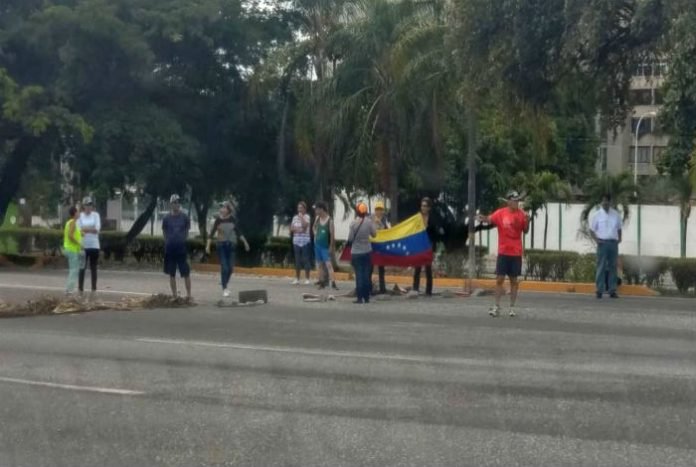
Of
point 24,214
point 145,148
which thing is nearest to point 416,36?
point 145,148

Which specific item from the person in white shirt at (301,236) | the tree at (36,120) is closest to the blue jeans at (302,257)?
the person in white shirt at (301,236)

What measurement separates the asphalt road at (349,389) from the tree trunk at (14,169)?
55.6 feet

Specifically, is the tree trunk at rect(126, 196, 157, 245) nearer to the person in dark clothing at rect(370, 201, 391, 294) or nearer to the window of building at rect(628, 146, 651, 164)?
the person in dark clothing at rect(370, 201, 391, 294)

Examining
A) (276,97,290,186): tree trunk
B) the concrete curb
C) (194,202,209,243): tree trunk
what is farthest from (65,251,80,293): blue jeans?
(194,202,209,243): tree trunk

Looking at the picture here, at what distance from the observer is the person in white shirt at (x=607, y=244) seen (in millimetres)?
20766

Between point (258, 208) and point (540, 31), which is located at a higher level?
point (540, 31)

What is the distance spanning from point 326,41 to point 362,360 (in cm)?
1809

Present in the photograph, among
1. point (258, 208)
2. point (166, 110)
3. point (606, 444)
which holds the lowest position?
point (606, 444)

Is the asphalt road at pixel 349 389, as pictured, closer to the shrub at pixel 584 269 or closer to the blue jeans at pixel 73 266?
the blue jeans at pixel 73 266

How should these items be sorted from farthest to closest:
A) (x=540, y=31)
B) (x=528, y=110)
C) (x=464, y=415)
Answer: (x=528, y=110) < (x=540, y=31) < (x=464, y=415)

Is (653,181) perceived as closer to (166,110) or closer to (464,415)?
(166,110)

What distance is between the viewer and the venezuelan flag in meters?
20.8

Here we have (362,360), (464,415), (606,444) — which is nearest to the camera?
(606,444)

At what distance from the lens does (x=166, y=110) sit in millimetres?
32281
